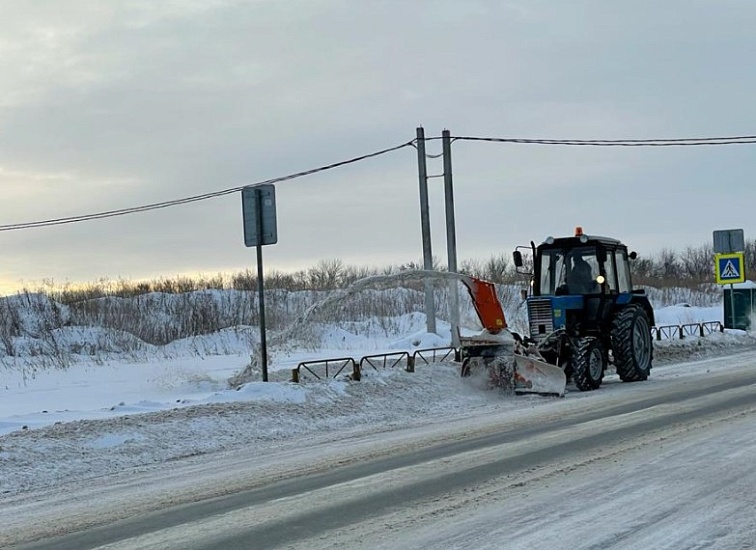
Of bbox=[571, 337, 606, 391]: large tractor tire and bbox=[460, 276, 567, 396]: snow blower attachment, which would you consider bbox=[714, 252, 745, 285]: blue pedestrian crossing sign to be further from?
bbox=[460, 276, 567, 396]: snow blower attachment

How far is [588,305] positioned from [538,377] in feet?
8.51

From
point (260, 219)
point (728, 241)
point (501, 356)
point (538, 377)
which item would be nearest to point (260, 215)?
point (260, 219)

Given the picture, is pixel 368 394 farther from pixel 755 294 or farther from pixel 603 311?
pixel 755 294

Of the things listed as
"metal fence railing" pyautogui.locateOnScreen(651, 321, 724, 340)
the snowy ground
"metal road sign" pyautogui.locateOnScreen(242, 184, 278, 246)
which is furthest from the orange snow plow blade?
"metal fence railing" pyautogui.locateOnScreen(651, 321, 724, 340)

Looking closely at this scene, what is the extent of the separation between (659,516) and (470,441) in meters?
4.16

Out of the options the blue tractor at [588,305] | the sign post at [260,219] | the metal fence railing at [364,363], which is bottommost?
the metal fence railing at [364,363]

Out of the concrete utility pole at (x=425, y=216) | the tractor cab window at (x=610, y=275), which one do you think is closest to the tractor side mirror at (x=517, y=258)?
the tractor cab window at (x=610, y=275)

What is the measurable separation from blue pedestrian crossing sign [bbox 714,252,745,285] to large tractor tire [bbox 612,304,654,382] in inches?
520

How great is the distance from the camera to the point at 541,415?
511 inches

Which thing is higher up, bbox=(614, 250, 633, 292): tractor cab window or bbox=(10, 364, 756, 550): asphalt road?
bbox=(614, 250, 633, 292): tractor cab window

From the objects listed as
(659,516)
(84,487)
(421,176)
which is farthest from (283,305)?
(659,516)

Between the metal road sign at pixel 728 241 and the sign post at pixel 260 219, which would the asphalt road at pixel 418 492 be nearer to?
the sign post at pixel 260 219

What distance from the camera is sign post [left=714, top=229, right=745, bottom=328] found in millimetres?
30031

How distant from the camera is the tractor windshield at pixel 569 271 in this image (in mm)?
17766
